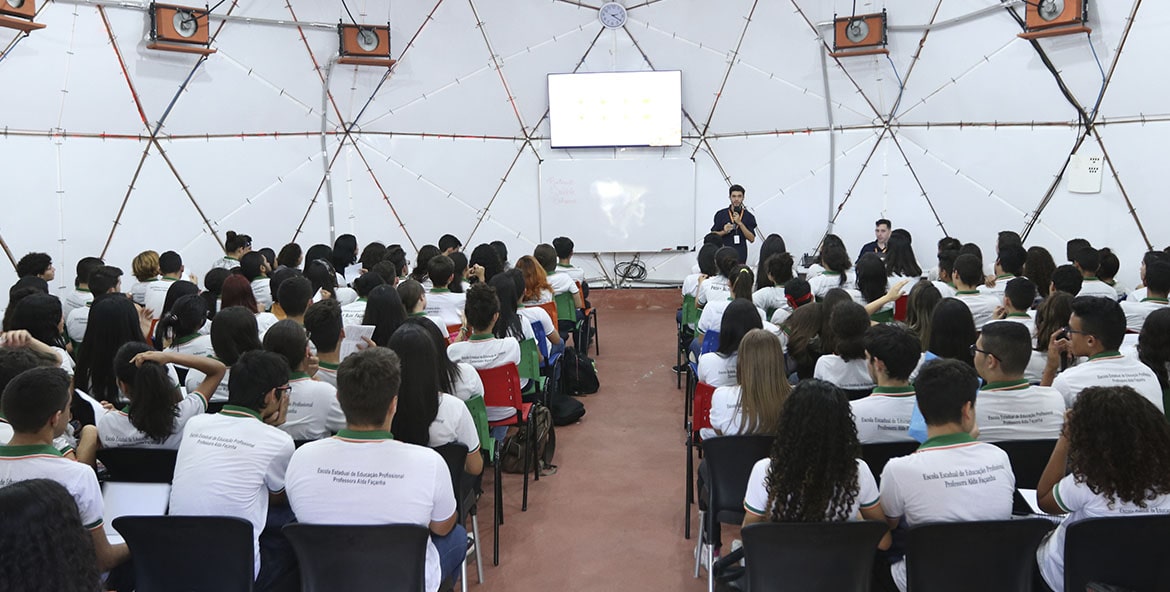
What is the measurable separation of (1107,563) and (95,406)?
4.01 metres

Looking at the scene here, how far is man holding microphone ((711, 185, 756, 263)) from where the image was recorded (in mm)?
11023

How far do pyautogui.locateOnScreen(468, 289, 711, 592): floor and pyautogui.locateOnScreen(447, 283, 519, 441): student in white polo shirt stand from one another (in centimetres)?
66

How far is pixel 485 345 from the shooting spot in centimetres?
519

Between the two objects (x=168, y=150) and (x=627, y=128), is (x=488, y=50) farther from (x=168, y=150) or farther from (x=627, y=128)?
(x=168, y=150)

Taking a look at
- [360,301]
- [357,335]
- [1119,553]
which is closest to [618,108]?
[360,301]

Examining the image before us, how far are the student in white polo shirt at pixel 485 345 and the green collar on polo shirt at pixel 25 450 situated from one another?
2.44 meters

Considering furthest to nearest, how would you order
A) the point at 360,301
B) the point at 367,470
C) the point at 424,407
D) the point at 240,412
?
the point at 360,301 < the point at 424,407 < the point at 240,412 < the point at 367,470

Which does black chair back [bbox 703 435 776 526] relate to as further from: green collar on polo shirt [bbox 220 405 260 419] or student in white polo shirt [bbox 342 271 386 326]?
student in white polo shirt [bbox 342 271 386 326]

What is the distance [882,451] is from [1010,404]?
671 millimetres

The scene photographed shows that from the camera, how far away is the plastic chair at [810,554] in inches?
110

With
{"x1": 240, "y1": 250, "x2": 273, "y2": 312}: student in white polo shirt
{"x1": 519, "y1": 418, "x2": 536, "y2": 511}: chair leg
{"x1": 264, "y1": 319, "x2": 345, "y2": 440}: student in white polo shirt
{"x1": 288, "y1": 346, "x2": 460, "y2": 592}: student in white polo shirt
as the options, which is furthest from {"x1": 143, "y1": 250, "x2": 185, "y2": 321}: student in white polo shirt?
{"x1": 288, "y1": 346, "x2": 460, "y2": 592}: student in white polo shirt

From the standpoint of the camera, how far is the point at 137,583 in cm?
299

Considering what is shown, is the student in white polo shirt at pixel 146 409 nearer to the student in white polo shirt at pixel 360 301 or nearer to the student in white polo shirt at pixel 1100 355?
the student in white polo shirt at pixel 360 301

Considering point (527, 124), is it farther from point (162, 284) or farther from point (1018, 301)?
point (1018, 301)
